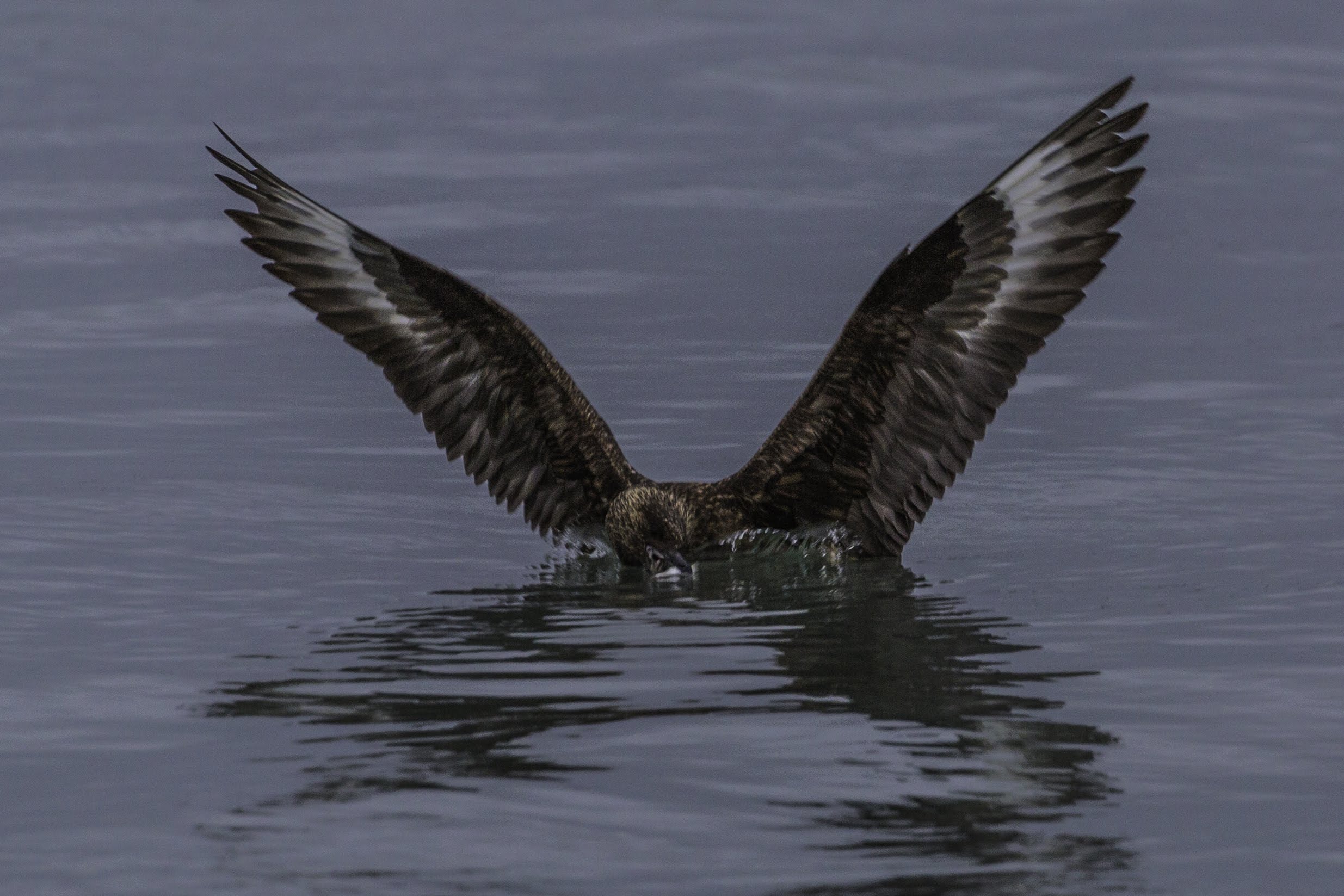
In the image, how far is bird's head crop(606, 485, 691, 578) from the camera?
10391 millimetres

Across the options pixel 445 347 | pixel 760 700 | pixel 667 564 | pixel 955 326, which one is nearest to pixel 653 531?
pixel 667 564

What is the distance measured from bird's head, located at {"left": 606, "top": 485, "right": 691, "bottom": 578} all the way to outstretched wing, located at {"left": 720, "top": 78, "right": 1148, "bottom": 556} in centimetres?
33

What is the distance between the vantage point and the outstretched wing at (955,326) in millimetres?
9703

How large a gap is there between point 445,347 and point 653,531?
119 centimetres

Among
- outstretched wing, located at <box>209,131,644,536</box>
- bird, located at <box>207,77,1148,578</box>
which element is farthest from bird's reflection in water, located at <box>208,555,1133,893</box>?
outstretched wing, located at <box>209,131,644,536</box>

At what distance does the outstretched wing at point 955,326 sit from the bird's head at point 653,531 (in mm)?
334

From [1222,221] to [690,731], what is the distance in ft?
39.6

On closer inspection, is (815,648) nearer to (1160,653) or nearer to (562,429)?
(1160,653)

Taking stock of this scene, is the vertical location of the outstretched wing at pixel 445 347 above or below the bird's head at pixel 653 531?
above

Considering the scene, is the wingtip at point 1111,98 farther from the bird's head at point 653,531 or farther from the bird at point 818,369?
the bird's head at point 653,531

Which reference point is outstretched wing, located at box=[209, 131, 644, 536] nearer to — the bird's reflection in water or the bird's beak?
the bird's beak

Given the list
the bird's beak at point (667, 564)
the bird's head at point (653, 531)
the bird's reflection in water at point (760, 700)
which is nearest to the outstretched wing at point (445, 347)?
the bird's head at point (653, 531)

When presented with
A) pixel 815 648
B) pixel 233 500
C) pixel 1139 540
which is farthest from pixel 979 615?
pixel 233 500

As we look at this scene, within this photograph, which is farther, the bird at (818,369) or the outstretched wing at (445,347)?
the outstretched wing at (445,347)
